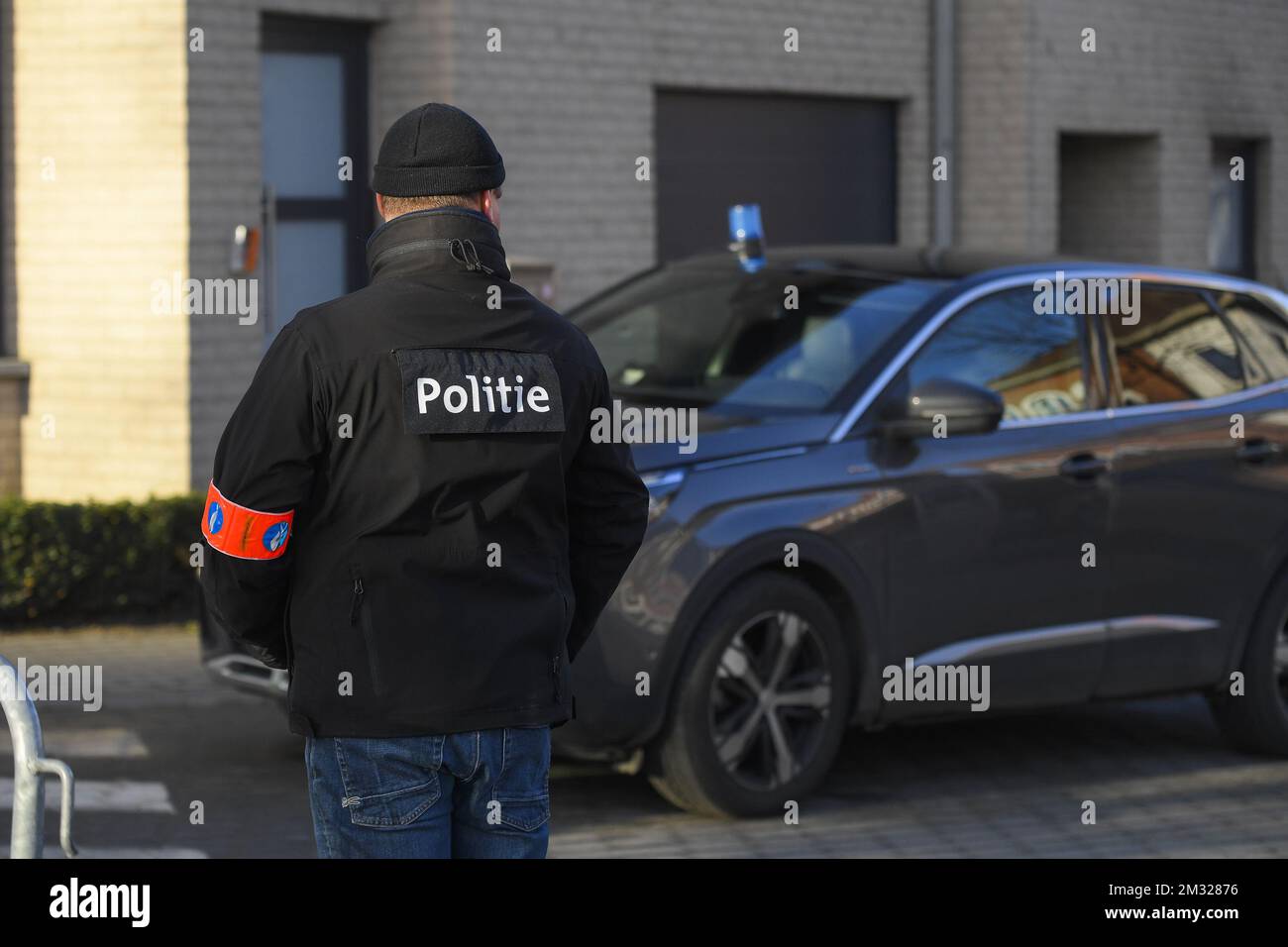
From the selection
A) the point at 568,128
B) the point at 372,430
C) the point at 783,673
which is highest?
the point at 568,128

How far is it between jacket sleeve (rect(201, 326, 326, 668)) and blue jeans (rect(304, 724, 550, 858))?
29 centimetres

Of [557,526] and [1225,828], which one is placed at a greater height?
[557,526]

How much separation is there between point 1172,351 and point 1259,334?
1.67 feet

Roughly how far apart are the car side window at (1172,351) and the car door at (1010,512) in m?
0.17

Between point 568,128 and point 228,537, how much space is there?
9298 millimetres

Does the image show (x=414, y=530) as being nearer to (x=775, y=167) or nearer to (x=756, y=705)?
(x=756, y=705)

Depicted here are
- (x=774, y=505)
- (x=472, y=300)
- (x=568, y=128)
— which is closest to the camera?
(x=472, y=300)

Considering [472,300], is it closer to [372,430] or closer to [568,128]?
[372,430]

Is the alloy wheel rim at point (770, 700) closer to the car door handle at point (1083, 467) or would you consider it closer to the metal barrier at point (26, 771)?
the car door handle at point (1083, 467)

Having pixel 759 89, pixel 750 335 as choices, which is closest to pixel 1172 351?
pixel 750 335

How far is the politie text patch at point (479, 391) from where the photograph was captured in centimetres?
330

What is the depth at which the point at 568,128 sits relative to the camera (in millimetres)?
12422

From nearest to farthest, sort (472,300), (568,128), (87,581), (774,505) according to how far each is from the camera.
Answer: (472,300)
(774,505)
(87,581)
(568,128)
